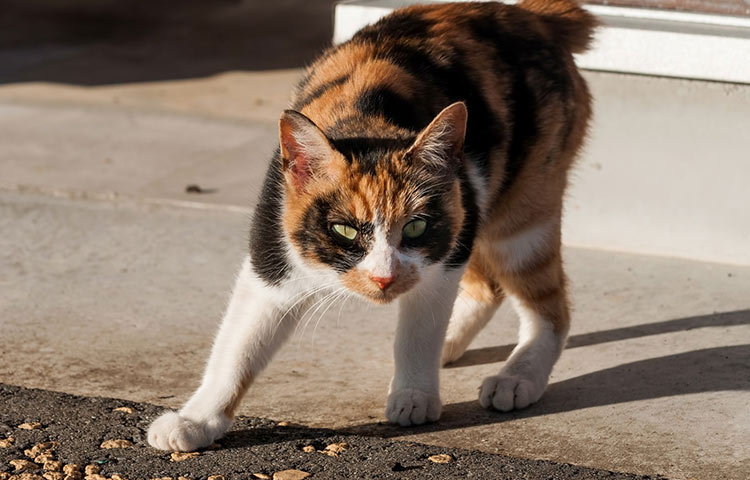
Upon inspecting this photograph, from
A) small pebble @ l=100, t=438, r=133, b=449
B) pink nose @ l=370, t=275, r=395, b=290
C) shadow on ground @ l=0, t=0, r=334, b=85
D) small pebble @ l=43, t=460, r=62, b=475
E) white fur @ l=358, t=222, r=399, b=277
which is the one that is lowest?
shadow on ground @ l=0, t=0, r=334, b=85

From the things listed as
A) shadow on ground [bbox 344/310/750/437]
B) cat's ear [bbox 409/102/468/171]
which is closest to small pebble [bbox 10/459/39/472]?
shadow on ground [bbox 344/310/750/437]

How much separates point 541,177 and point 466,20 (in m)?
0.65

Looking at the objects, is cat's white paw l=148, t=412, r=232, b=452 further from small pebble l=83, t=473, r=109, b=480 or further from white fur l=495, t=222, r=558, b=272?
white fur l=495, t=222, r=558, b=272

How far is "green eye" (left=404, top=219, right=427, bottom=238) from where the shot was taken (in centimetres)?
358

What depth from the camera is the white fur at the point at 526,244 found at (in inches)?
175

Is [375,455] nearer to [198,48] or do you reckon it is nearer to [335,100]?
[335,100]

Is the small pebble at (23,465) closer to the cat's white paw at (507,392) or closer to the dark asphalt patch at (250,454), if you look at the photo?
the dark asphalt patch at (250,454)

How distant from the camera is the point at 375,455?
3746mm

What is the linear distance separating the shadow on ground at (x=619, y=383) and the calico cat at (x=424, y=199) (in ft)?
0.21

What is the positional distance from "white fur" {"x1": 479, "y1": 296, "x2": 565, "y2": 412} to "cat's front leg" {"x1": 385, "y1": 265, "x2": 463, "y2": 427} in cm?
25

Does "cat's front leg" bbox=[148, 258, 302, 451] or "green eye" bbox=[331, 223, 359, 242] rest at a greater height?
"green eye" bbox=[331, 223, 359, 242]

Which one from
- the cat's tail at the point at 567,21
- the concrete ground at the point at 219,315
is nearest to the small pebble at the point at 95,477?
the concrete ground at the point at 219,315

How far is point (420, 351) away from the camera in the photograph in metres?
3.96

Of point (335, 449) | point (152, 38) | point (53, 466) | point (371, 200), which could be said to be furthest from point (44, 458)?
point (152, 38)
